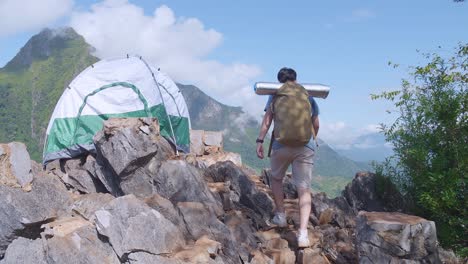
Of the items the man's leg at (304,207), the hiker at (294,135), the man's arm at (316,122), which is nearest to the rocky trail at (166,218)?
the man's leg at (304,207)

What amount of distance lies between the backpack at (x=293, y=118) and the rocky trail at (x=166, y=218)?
2.24 meters

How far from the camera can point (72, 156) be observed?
1644 centimetres

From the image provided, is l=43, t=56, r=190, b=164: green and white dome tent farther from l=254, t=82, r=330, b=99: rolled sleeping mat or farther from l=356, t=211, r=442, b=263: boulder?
l=356, t=211, r=442, b=263: boulder

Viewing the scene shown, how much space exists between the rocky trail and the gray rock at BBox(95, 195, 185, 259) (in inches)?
0.9

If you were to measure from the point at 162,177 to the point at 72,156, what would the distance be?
5851 mm

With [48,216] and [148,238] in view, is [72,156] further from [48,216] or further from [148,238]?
[148,238]

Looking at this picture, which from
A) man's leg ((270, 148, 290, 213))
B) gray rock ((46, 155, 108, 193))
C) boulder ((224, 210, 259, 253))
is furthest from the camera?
gray rock ((46, 155, 108, 193))

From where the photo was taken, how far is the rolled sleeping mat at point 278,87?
991 centimetres

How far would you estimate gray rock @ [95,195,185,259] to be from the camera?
344 inches

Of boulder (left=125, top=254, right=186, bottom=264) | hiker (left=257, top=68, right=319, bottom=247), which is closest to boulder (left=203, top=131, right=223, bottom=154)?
hiker (left=257, top=68, right=319, bottom=247)

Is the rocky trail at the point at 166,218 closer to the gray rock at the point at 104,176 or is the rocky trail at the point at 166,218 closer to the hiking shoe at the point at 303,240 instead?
the gray rock at the point at 104,176

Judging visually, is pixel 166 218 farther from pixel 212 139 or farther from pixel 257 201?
pixel 212 139

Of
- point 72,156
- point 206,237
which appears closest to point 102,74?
point 72,156

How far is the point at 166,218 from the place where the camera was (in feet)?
32.1
